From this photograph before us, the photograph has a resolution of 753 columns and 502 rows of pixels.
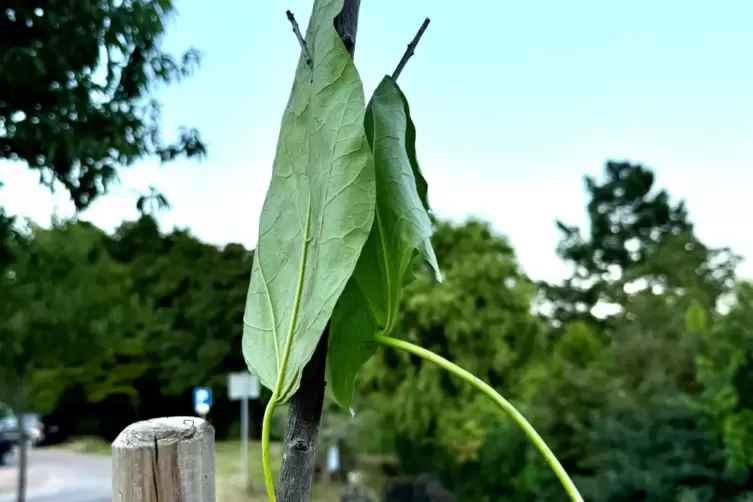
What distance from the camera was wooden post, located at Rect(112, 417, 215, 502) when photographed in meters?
0.26

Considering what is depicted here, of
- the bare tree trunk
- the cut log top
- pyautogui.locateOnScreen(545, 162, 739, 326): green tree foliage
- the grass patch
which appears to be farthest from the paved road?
pyautogui.locateOnScreen(545, 162, 739, 326): green tree foliage

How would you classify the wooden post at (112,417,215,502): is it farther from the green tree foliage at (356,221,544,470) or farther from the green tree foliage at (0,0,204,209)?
the green tree foliage at (356,221,544,470)

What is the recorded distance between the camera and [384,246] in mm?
274

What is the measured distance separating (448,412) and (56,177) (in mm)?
1763

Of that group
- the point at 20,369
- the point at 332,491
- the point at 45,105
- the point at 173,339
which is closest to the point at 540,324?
the point at 332,491

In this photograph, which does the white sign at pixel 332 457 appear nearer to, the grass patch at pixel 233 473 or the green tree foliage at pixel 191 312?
the grass patch at pixel 233 473

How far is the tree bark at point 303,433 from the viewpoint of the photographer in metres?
0.26

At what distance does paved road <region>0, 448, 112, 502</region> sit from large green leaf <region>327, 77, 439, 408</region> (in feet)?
7.15

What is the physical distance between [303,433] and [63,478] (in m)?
2.87

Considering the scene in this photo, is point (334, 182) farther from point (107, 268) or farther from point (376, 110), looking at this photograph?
point (107, 268)

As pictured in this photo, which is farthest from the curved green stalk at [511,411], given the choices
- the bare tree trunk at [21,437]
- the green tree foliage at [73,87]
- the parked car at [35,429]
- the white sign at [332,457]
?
the parked car at [35,429]

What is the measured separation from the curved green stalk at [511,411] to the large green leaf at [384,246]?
1cm

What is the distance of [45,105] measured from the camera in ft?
4.55

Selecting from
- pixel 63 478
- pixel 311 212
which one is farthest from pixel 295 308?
pixel 63 478
